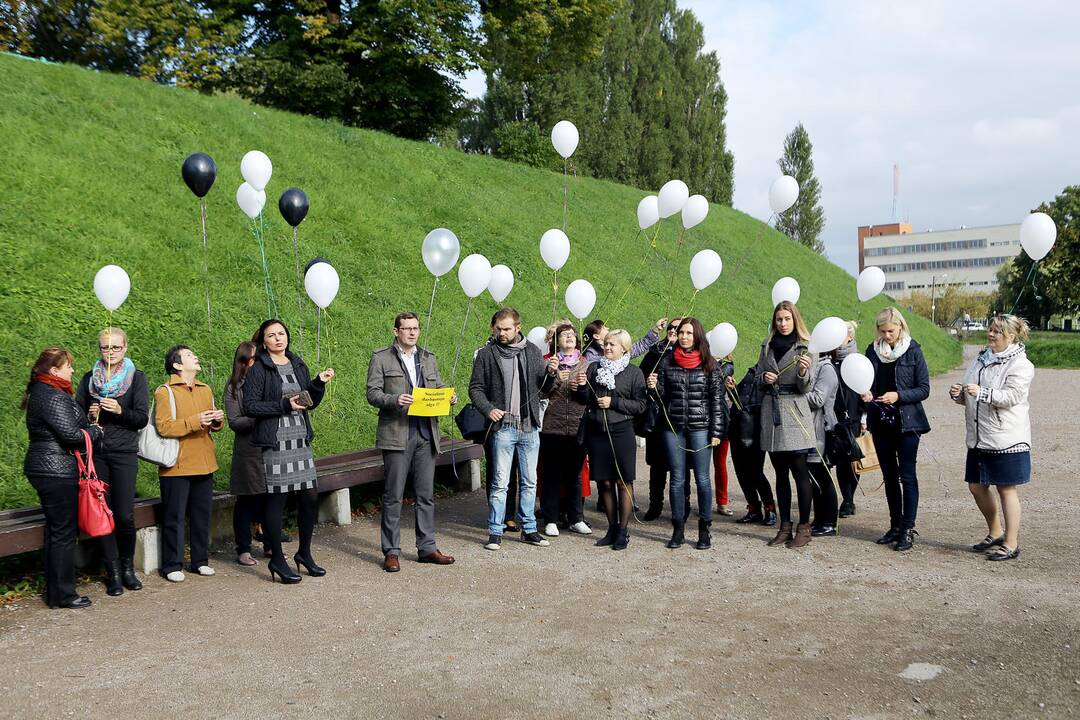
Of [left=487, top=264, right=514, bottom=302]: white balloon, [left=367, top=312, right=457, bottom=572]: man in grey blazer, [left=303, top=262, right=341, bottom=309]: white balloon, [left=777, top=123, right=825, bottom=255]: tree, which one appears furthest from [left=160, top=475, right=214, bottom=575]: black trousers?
[left=777, top=123, right=825, bottom=255]: tree

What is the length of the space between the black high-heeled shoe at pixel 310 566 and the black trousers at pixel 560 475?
221cm

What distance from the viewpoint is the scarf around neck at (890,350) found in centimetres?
692

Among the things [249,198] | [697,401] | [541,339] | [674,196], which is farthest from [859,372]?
[249,198]

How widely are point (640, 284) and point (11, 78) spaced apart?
1314 cm

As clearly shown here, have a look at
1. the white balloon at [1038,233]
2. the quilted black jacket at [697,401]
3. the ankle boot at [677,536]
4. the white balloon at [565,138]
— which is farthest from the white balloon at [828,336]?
the white balloon at [565,138]

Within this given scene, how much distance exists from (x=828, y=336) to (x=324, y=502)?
468 centimetres

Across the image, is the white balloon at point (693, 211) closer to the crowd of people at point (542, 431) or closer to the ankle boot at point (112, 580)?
the crowd of people at point (542, 431)

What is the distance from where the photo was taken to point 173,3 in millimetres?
20938

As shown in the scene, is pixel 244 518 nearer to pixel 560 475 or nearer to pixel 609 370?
pixel 560 475

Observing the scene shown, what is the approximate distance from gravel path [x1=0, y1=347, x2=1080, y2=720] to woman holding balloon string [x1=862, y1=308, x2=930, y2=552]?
364mm

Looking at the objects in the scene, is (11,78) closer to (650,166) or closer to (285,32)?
(285,32)

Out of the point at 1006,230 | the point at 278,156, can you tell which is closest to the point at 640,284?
the point at 278,156

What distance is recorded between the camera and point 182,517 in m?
6.32

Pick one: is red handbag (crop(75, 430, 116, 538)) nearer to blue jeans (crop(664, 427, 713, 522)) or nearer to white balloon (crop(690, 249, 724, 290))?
blue jeans (crop(664, 427, 713, 522))
